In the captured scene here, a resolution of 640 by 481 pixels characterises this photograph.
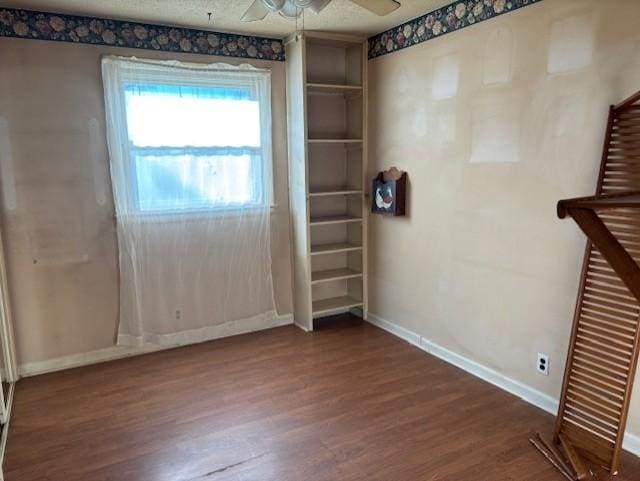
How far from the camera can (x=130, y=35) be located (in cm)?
344

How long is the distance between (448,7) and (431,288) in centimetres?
209

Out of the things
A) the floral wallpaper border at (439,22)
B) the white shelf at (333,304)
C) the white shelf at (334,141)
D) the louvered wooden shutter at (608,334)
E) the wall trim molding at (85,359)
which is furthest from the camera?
the white shelf at (333,304)

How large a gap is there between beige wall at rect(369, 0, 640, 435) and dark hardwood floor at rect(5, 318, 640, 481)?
1.44ft

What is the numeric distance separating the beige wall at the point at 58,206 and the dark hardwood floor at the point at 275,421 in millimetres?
375

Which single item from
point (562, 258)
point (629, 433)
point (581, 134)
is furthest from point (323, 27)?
point (629, 433)

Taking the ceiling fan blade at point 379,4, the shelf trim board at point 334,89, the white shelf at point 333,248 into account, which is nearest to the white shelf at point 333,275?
the white shelf at point 333,248

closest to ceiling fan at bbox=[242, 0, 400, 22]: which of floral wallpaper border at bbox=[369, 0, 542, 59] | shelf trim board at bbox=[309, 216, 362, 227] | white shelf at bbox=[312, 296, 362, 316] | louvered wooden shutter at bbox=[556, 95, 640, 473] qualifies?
floral wallpaper border at bbox=[369, 0, 542, 59]

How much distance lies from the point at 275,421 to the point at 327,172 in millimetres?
2458

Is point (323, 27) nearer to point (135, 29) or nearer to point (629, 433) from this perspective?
point (135, 29)

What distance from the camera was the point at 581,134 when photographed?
8.07 feet

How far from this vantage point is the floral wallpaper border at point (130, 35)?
312 centimetres

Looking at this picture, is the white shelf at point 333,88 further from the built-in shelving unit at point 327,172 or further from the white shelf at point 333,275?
the white shelf at point 333,275

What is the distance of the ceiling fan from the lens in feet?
6.90

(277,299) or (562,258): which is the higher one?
(562,258)
